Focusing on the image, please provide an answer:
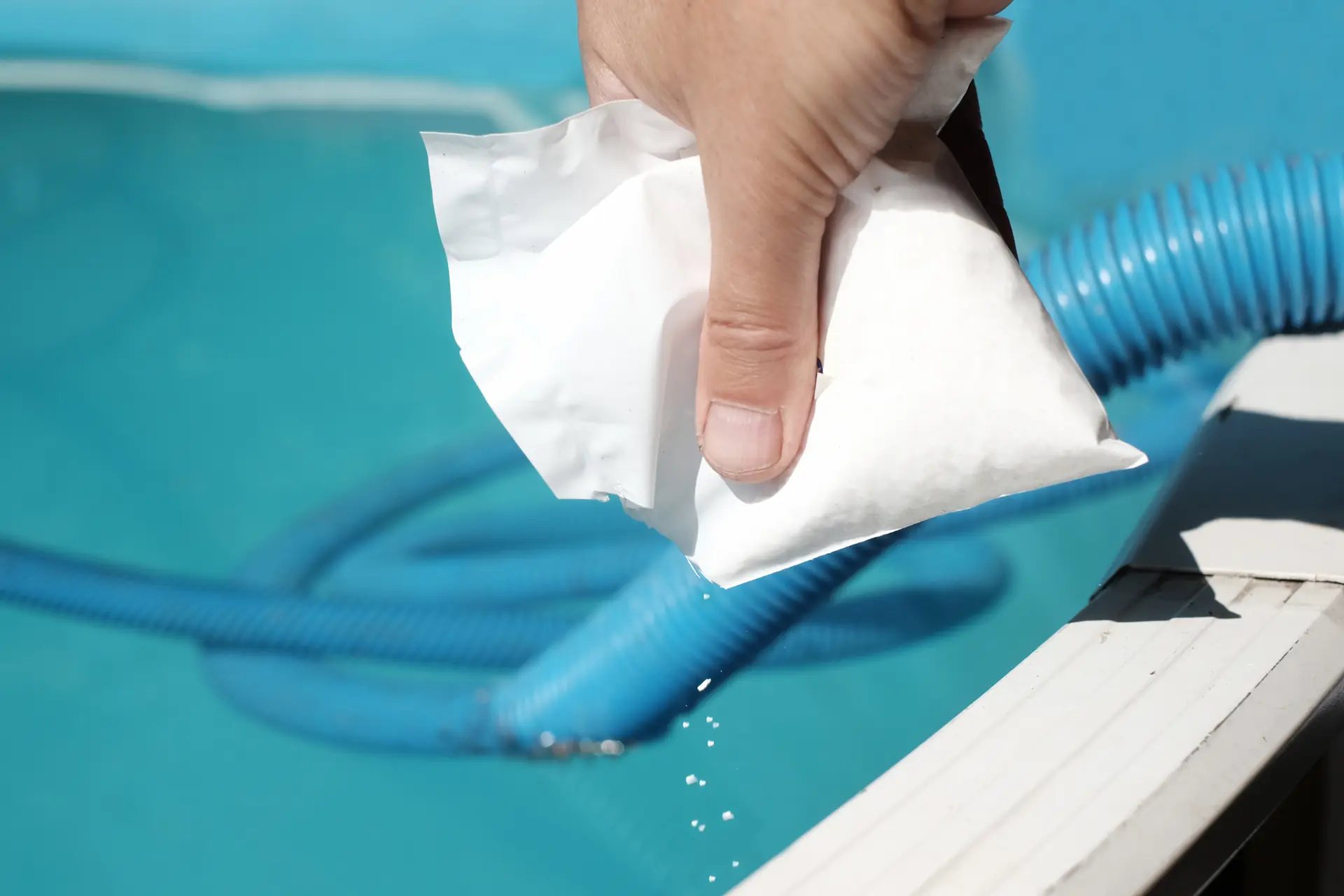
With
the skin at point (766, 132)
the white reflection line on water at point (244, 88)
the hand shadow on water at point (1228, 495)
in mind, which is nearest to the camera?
the skin at point (766, 132)

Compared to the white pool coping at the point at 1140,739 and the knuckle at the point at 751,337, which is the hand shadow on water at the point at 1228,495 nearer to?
the white pool coping at the point at 1140,739

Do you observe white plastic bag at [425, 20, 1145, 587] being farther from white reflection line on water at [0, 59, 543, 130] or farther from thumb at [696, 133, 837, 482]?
white reflection line on water at [0, 59, 543, 130]

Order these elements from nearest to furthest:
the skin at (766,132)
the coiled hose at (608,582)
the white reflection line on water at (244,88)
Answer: the skin at (766,132) → the coiled hose at (608,582) → the white reflection line on water at (244,88)

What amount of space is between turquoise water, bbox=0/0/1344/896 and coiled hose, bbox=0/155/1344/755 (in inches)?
1.8

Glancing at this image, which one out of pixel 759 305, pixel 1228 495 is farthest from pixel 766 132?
pixel 1228 495

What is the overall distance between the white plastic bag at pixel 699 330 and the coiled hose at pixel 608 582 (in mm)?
227

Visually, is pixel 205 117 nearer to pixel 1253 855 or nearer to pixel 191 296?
pixel 191 296

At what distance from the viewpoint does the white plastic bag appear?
1.32ft

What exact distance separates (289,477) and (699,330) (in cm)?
116

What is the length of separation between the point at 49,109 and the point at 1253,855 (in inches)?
94.9

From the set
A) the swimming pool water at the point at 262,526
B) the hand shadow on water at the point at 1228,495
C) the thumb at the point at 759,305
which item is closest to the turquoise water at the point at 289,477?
the swimming pool water at the point at 262,526

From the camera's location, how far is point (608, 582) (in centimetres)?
A: 117

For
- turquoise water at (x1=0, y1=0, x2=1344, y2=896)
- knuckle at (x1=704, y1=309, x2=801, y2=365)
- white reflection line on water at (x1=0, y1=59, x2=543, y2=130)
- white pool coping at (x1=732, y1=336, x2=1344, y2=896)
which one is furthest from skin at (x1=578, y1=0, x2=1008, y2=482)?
white reflection line on water at (x1=0, y1=59, x2=543, y2=130)

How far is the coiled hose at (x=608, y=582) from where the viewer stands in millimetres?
715
